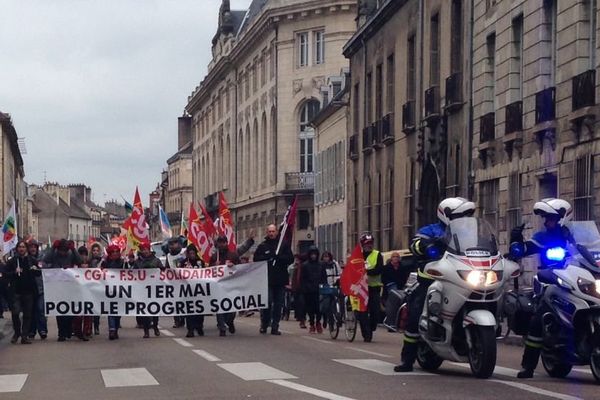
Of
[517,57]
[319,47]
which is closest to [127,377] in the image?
[517,57]

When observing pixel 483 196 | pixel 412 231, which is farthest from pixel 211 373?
pixel 412 231

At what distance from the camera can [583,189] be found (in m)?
26.5

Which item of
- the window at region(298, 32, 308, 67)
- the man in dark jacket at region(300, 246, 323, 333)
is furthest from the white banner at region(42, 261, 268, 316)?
the window at region(298, 32, 308, 67)

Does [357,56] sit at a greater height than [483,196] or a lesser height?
greater

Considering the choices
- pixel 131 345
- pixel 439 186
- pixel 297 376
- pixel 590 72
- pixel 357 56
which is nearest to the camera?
pixel 297 376

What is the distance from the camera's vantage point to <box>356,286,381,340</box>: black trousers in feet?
71.8

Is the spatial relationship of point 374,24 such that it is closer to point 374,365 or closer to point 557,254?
point 374,365

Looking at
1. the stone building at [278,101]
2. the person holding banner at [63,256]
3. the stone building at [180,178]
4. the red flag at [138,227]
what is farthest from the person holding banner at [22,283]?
the stone building at [180,178]

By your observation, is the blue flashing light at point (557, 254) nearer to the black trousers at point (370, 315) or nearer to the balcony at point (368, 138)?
the black trousers at point (370, 315)

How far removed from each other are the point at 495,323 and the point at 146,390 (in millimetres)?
3264

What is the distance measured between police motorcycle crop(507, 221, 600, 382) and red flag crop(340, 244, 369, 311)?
8264 millimetres

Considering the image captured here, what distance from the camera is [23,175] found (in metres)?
160

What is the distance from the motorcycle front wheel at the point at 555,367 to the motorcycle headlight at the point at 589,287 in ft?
3.23

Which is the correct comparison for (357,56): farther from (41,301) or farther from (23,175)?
(23,175)
